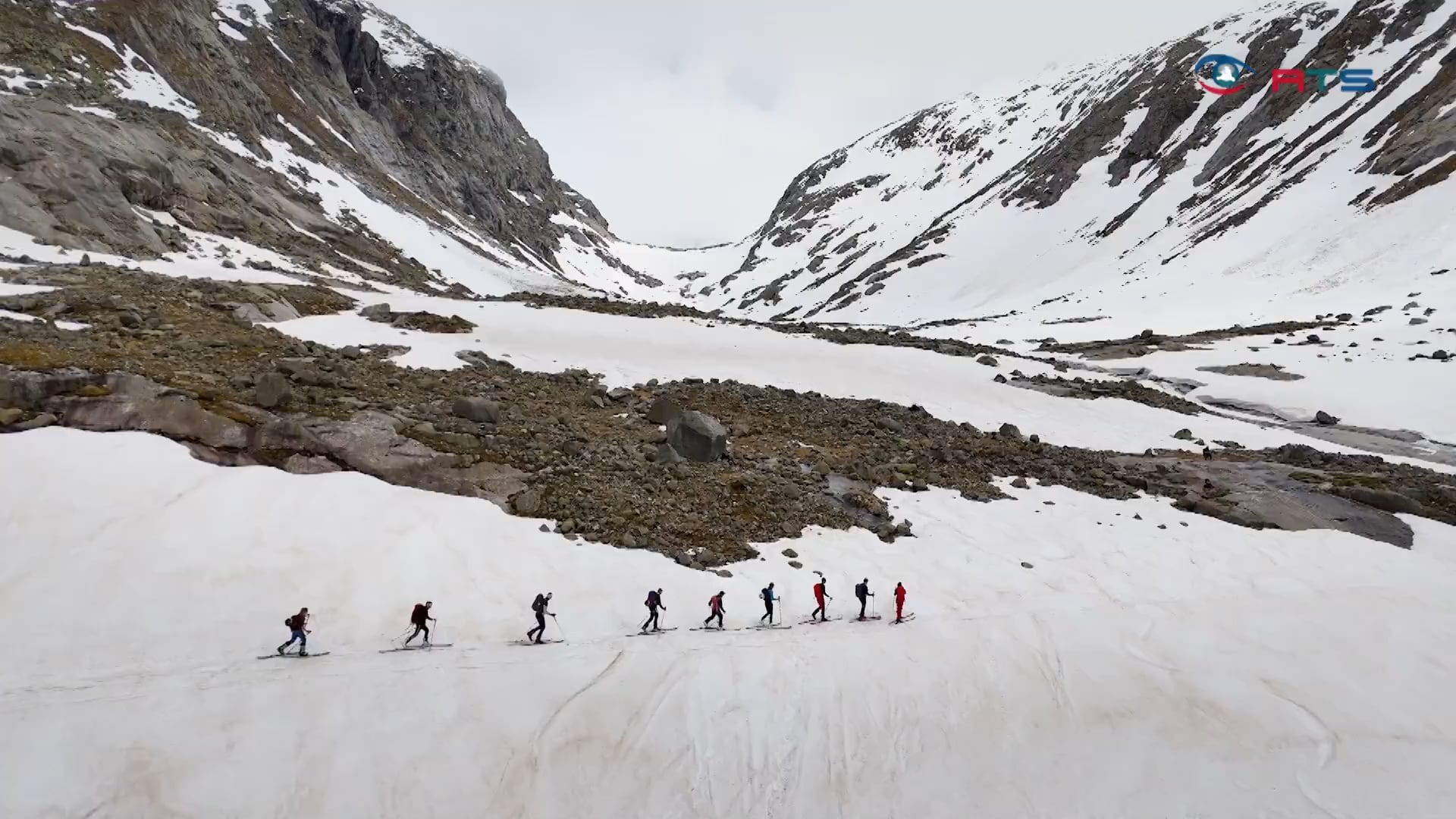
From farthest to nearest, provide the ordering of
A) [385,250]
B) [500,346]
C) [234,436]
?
[385,250]
[500,346]
[234,436]

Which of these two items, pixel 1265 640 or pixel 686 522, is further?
pixel 686 522

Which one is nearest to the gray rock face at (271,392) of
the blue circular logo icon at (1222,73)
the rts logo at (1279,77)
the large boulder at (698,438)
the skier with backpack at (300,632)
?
the skier with backpack at (300,632)

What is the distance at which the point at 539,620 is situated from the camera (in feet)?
38.3

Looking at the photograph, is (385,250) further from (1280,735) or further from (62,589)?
(1280,735)

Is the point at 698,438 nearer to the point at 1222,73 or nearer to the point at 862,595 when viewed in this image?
the point at 862,595

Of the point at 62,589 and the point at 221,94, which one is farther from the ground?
the point at 221,94

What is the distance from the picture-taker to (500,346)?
28.8 meters

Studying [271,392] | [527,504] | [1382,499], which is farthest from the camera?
[1382,499]

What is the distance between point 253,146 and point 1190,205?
95.6 m

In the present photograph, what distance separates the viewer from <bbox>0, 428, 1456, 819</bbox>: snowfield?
9.20 m

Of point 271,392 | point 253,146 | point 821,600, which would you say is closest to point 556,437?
point 271,392

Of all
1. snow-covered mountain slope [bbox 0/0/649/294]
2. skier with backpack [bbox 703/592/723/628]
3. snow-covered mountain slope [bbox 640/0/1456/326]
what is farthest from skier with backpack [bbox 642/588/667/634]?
snow-covered mountain slope [bbox 640/0/1456/326]

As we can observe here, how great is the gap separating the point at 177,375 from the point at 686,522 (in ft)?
42.0

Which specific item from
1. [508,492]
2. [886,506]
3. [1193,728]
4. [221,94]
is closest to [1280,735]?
[1193,728]
